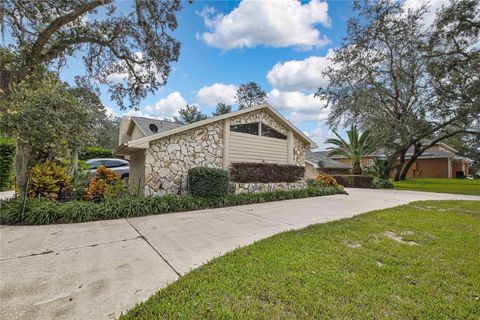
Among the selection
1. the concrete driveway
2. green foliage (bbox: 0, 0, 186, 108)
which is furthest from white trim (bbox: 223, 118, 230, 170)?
green foliage (bbox: 0, 0, 186, 108)

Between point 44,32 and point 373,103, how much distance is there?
60.6ft

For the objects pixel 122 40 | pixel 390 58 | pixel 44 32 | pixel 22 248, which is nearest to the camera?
pixel 22 248

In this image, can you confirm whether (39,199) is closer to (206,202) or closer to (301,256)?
(206,202)

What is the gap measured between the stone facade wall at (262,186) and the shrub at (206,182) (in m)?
0.88

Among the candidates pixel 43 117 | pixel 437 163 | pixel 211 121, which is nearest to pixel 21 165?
pixel 43 117

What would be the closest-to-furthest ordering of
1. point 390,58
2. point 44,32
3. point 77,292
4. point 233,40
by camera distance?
1. point 77,292
2. point 44,32
3. point 233,40
4. point 390,58

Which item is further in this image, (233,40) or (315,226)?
(233,40)

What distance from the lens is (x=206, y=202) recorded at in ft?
24.1

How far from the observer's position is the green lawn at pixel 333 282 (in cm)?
208

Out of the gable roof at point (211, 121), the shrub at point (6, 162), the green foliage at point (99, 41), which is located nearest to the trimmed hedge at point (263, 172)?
the gable roof at point (211, 121)

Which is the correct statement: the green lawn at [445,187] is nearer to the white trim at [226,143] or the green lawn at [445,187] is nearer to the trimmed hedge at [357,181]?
the trimmed hedge at [357,181]

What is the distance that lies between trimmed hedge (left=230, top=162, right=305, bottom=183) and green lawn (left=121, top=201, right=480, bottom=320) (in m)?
4.96

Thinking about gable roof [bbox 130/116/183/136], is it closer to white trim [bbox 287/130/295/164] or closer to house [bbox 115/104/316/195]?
house [bbox 115/104/316/195]

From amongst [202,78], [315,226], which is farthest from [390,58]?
[315,226]
